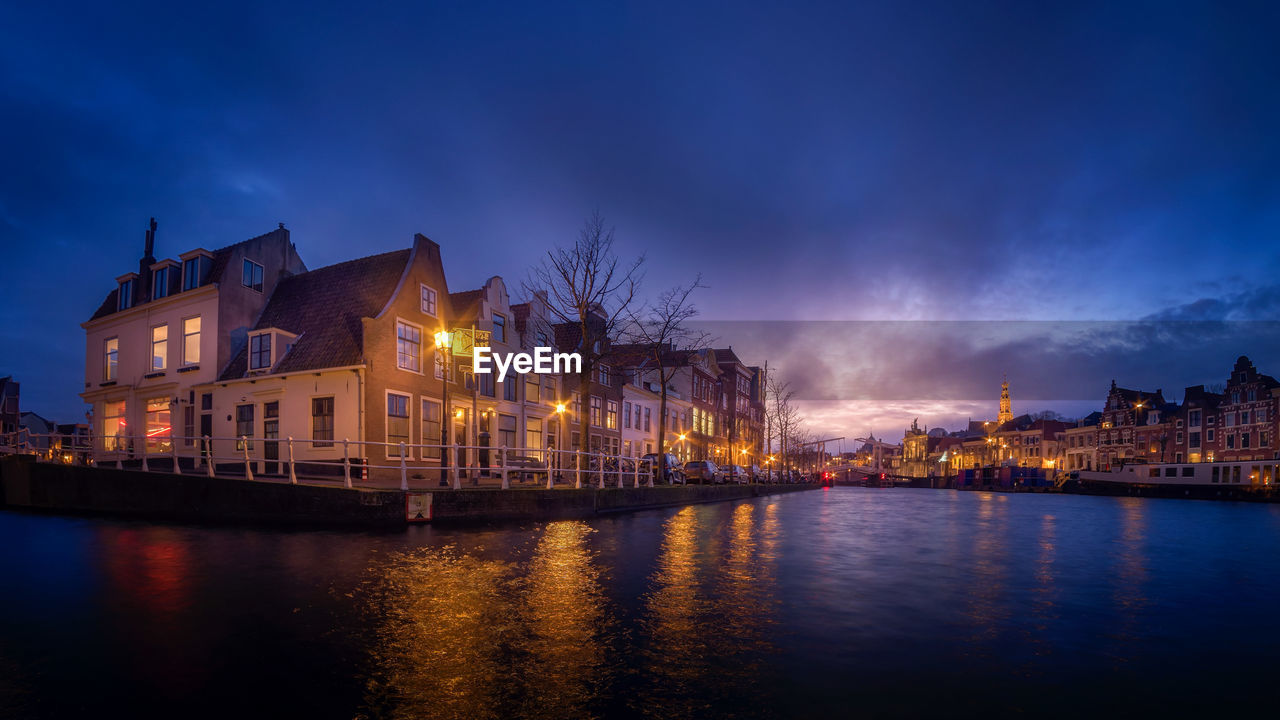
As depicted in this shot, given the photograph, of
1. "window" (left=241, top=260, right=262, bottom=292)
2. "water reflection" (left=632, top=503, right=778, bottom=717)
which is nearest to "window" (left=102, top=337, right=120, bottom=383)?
"window" (left=241, top=260, right=262, bottom=292)

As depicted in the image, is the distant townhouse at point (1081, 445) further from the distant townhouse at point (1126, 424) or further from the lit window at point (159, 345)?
the lit window at point (159, 345)

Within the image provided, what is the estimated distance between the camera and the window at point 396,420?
85.7 ft

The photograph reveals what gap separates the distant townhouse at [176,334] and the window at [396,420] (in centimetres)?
748

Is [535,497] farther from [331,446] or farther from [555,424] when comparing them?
[555,424]

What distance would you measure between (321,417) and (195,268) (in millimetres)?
9952

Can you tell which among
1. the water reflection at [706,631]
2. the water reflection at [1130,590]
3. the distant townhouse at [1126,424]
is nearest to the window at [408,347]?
the water reflection at [706,631]

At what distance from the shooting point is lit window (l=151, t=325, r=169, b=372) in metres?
29.9

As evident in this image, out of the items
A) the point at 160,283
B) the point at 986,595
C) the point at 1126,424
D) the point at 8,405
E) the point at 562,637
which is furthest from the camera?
the point at 1126,424

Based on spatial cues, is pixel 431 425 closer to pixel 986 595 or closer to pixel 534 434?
pixel 534 434

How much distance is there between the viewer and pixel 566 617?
7191 mm

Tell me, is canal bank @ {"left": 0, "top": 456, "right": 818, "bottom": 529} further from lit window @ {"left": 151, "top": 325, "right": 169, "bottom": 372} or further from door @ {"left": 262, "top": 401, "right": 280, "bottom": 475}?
lit window @ {"left": 151, "top": 325, "right": 169, "bottom": 372}

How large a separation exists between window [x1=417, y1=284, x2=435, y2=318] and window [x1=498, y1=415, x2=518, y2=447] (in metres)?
7.08

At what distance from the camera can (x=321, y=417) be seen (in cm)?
2580

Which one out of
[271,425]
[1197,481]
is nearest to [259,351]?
[271,425]
